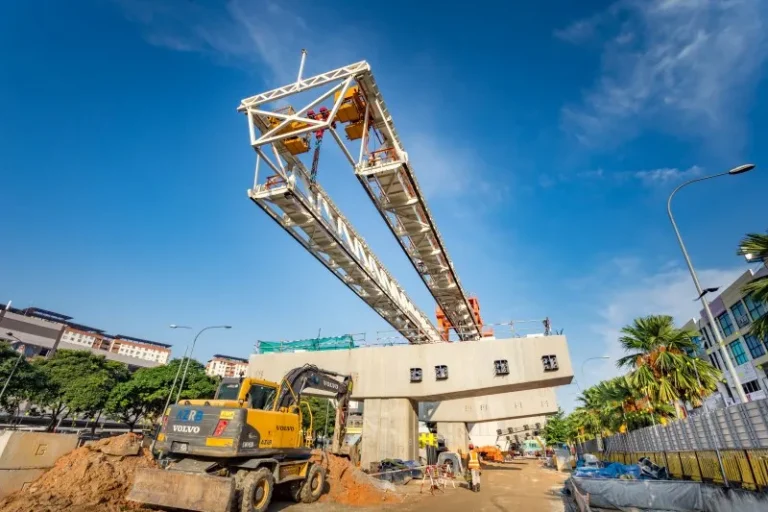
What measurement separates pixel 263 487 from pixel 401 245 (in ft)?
38.9

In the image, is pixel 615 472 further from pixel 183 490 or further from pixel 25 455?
pixel 25 455

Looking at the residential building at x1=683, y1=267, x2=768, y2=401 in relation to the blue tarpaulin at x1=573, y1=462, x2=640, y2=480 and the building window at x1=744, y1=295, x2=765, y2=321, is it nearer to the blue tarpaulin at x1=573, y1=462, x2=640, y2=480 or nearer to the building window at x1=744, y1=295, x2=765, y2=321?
the building window at x1=744, y1=295, x2=765, y2=321

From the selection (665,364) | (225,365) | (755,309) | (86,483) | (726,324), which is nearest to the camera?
(86,483)

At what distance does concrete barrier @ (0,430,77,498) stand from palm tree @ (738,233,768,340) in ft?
62.8

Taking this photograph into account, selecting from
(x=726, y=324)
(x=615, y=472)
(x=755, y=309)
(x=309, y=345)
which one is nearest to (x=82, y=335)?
(x=309, y=345)

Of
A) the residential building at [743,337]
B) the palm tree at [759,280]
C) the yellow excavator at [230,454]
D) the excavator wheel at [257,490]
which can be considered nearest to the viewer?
the yellow excavator at [230,454]

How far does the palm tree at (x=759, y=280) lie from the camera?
10555mm

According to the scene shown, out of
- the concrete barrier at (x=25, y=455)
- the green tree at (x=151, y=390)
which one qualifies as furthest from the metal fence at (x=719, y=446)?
the green tree at (x=151, y=390)

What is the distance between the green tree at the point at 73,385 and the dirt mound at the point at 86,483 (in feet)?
104

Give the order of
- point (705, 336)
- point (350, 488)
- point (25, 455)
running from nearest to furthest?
1. point (25, 455)
2. point (350, 488)
3. point (705, 336)

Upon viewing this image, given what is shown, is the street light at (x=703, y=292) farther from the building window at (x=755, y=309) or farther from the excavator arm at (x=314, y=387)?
the building window at (x=755, y=309)

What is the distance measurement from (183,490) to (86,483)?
272cm

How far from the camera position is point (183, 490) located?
8203 millimetres

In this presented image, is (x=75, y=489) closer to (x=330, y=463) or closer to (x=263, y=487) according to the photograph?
(x=263, y=487)
